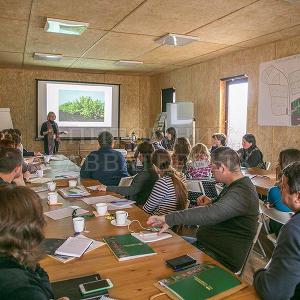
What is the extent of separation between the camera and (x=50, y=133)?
8.62m

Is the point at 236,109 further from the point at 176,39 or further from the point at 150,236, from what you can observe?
the point at 150,236

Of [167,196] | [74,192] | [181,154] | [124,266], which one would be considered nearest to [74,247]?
[124,266]

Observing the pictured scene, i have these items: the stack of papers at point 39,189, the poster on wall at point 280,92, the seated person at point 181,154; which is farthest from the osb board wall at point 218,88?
the stack of papers at point 39,189

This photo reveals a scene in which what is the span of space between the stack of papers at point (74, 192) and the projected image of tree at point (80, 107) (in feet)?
22.0

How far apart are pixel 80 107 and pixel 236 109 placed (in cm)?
479

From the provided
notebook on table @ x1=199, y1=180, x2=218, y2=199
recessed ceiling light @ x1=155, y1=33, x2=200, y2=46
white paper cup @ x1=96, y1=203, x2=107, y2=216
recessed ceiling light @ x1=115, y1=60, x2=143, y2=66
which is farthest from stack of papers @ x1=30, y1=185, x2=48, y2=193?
recessed ceiling light @ x1=115, y1=60, x2=143, y2=66

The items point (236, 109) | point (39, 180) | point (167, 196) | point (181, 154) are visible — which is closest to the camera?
point (167, 196)

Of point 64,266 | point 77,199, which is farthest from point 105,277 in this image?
point 77,199

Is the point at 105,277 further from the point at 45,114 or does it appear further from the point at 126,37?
the point at 45,114

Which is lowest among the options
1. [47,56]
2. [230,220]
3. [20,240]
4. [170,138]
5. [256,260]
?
[256,260]

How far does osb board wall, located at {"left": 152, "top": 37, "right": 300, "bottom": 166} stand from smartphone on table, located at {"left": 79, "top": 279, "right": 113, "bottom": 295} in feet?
15.3

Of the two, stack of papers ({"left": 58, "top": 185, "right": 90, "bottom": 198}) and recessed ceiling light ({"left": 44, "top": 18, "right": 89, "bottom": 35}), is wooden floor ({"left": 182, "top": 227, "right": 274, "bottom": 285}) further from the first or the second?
recessed ceiling light ({"left": 44, "top": 18, "right": 89, "bottom": 35})

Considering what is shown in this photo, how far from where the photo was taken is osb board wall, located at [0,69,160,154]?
354 inches

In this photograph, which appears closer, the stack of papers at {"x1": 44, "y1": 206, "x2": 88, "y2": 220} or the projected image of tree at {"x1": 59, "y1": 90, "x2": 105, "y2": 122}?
the stack of papers at {"x1": 44, "y1": 206, "x2": 88, "y2": 220}
